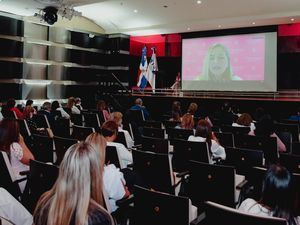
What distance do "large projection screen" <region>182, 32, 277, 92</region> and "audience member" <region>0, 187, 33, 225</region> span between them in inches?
494

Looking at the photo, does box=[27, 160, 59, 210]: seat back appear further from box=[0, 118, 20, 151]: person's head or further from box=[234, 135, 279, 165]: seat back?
box=[234, 135, 279, 165]: seat back

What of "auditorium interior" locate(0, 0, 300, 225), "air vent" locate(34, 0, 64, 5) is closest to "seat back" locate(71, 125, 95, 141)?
"auditorium interior" locate(0, 0, 300, 225)

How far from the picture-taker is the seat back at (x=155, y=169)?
12.0 ft

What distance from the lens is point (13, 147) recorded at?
3646 mm

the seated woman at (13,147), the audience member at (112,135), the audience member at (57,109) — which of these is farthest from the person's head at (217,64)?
the seated woman at (13,147)

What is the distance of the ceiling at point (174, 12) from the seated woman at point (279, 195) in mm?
9613

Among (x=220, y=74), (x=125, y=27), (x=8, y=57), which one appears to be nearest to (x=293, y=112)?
(x=220, y=74)

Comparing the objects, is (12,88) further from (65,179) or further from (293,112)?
(65,179)

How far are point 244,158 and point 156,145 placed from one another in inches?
52.8

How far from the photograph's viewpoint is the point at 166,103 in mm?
13727

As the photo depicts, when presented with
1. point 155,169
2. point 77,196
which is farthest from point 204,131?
point 77,196

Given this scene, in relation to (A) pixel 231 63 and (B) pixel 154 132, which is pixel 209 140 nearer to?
(B) pixel 154 132

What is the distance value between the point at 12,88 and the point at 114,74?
534cm

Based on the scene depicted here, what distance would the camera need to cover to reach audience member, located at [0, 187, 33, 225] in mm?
2138
